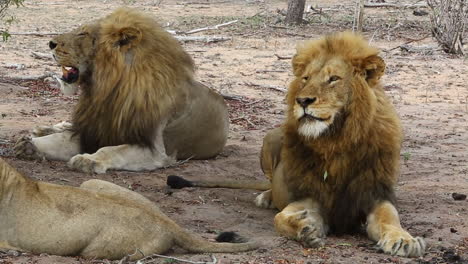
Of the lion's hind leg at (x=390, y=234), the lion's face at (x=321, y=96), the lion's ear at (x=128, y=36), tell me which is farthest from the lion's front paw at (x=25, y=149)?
the lion's hind leg at (x=390, y=234)

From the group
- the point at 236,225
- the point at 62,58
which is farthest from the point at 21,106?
the point at 236,225

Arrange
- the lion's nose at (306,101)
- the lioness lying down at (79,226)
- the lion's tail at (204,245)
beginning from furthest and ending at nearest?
the lion's nose at (306,101) → the lion's tail at (204,245) → the lioness lying down at (79,226)

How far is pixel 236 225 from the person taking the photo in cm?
560

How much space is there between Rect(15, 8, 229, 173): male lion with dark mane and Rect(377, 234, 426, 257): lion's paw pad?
2.61m

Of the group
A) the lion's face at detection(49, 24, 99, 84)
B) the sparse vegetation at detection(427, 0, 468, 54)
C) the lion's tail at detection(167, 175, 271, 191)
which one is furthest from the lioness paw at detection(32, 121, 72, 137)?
the sparse vegetation at detection(427, 0, 468, 54)

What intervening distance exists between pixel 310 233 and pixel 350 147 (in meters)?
0.53

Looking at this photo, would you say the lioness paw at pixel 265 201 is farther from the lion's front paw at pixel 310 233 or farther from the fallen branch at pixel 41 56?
the fallen branch at pixel 41 56

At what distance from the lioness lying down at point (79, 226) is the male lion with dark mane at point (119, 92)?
237cm

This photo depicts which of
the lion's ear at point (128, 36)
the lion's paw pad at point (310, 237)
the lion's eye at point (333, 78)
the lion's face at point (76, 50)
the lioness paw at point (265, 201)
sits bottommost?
the lioness paw at point (265, 201)

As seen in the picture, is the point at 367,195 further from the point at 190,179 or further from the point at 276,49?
the point at 276,49

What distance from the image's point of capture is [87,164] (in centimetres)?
680

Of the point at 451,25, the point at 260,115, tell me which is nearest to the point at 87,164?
the point at 260,115

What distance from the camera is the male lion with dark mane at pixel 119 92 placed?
7.05m

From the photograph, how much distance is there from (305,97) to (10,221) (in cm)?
164
